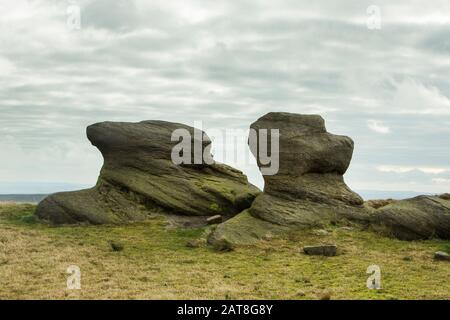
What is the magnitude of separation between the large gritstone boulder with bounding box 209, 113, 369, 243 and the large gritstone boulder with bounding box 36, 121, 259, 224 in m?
5.60

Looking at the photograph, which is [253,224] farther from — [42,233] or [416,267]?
[42,233]

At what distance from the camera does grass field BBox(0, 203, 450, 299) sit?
22172 millimetres

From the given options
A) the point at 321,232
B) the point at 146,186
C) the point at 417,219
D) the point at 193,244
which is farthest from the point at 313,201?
the point at 146,186

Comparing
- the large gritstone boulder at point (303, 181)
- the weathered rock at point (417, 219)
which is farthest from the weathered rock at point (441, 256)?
the large gritstone boulder at point (303, 181)

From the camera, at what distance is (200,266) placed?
27953mm

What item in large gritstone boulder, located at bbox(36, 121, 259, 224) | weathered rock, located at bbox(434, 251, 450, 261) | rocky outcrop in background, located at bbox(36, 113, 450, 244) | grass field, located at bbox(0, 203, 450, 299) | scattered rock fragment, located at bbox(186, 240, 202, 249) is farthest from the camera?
large gritstone boulder, located at bbox(36, 121, 259, 224)

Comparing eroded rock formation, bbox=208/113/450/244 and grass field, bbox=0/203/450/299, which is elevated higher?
eroded rock formation, bbox=208/113/450/244

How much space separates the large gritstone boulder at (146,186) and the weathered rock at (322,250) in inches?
537

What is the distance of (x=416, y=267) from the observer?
2800cm

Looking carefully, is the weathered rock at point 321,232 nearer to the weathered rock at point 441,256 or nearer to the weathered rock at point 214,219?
the weathered rock at point 441,256

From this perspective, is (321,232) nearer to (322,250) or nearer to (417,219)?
(322,250)

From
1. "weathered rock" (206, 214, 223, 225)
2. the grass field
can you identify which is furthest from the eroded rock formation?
"weathered rock" (206, 214, 223, 225)

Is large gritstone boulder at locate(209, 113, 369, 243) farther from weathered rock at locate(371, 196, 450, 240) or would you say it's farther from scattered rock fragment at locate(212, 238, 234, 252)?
scattered rock fragment at locate(212, 238, 234, 252)
